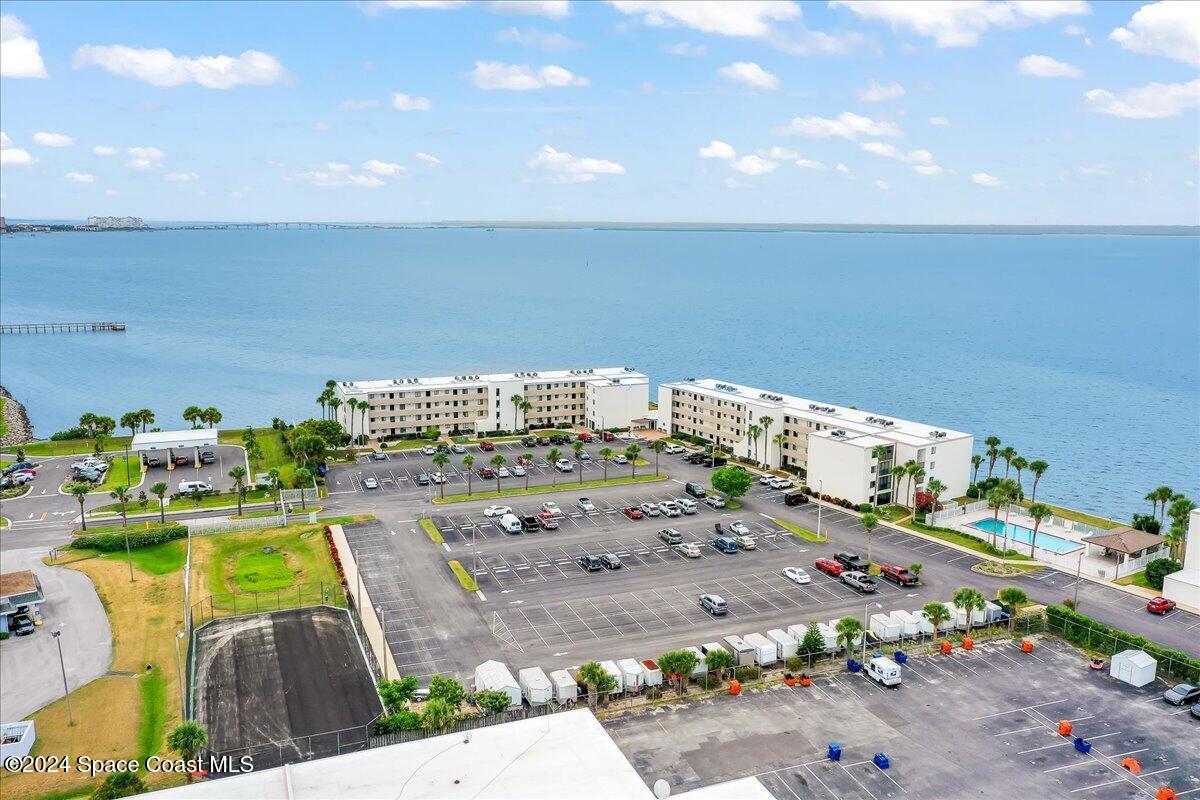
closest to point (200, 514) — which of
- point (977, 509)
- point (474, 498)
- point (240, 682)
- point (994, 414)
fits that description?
point (474, 498)

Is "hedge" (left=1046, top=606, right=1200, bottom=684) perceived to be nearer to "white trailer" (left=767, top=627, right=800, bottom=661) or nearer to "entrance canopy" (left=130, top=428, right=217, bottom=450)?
"white trailer" (left=767, top=627, right=800, bottom=661)

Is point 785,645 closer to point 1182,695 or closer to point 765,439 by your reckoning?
point 1182,695

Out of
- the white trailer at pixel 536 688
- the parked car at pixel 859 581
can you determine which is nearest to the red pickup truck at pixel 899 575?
the parked car at pixel 859 581

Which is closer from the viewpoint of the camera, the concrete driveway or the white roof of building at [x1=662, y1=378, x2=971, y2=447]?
the concrete driveway

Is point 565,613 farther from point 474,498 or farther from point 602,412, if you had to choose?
point 602,412

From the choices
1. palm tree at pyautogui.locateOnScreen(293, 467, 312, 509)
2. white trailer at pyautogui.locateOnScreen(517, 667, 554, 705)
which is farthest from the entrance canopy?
white trailer at pyautogui.locateOnScreen(517, 667, 554, 705)

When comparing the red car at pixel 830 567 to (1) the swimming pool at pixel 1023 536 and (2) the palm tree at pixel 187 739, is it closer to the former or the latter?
(1) the swimming pool at pixel 1023 536
